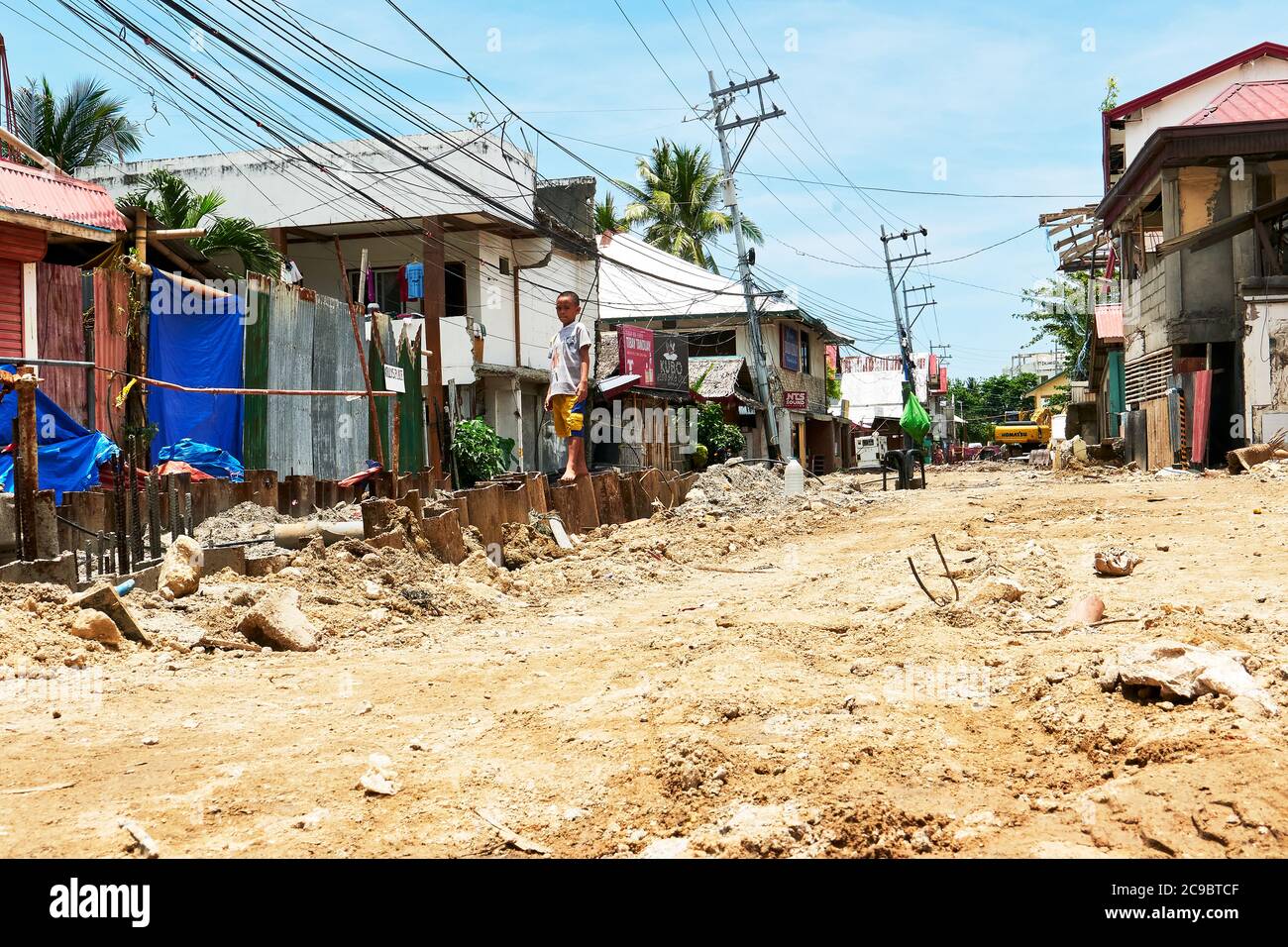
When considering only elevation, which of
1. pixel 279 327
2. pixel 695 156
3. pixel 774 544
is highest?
pixel 695 156

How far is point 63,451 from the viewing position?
1038 centimetres

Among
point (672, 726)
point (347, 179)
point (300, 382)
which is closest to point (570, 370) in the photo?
point (672, 726)

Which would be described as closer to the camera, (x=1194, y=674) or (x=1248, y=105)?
(x=1194, y=674)

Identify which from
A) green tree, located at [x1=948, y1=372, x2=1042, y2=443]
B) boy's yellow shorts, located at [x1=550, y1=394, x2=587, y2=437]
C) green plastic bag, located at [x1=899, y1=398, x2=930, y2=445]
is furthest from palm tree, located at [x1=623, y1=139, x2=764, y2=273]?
green tree, located at [x1=948, y1=372, x2=1042, y2=443]

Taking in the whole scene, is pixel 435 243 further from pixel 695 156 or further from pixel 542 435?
pixel 695 156

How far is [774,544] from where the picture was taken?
38.9 ft

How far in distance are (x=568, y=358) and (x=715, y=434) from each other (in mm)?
23360

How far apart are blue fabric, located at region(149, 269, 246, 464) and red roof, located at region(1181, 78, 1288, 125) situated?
17.4m

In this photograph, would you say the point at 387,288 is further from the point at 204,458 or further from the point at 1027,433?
the point at 1027,433

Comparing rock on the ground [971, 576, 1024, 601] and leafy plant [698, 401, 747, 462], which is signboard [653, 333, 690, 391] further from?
rock on the ground [971, 576, 1024, 601]

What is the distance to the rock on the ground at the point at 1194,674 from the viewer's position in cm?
363

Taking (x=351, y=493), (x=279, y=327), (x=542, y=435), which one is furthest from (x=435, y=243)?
(x=351, y=493)
